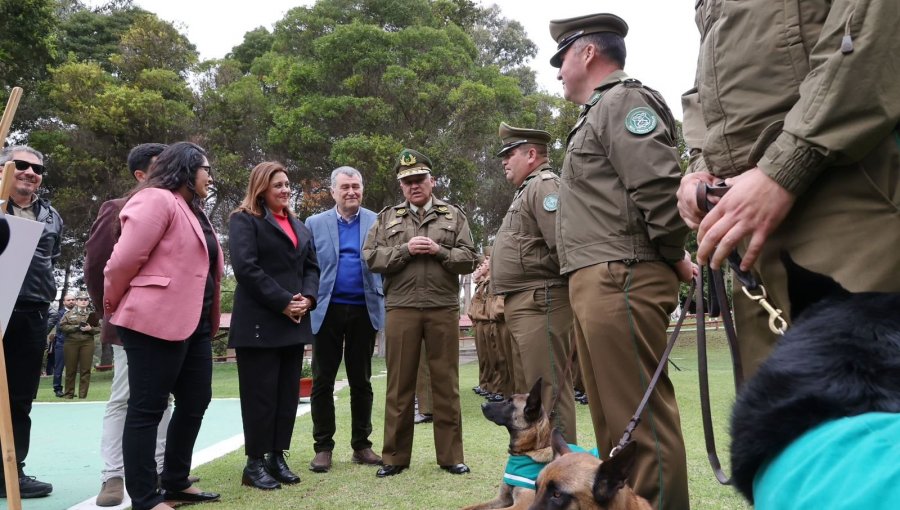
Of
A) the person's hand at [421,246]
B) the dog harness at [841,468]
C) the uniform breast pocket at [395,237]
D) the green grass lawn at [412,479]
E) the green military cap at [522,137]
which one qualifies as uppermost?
the green military cap at [522,137]

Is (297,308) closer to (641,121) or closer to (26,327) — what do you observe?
(26,327)

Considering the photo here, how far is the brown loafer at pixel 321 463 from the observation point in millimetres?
5852

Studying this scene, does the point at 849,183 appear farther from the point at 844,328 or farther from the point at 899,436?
the point at 899,436

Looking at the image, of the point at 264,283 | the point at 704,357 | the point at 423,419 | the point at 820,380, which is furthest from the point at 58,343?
the point at 820,380

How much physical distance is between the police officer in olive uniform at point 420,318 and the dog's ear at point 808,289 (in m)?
4.39

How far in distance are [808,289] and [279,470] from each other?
479 cm

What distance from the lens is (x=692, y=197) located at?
1823 mm

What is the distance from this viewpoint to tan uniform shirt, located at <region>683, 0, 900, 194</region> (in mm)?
1369

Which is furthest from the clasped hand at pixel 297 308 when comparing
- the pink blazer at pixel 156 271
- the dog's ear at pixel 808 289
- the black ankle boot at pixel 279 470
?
the dog's ear at pixel 808 289

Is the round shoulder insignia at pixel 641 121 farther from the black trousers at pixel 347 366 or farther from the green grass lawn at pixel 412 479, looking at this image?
the black trousers at pixel 347 366

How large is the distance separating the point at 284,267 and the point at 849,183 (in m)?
4.58

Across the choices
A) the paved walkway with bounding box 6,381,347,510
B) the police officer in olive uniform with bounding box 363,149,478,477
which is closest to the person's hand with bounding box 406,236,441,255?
the police officer in olive uniform with bounding box 363,149,478,477

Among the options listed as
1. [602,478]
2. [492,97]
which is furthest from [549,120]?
[602,478]

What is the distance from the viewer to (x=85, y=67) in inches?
958
